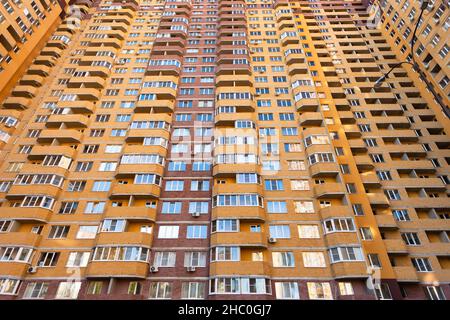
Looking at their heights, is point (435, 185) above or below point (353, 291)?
above

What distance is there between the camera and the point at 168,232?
26094 mm

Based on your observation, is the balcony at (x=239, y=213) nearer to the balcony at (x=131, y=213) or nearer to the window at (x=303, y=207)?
the window at (x=303, y=207)

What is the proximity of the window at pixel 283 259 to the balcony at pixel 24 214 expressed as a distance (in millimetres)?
24307

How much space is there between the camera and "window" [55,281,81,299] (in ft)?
74.9

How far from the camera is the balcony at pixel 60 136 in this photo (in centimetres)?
3262

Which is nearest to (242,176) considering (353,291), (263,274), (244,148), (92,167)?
(244,148)

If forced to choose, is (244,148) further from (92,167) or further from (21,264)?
(21,264)

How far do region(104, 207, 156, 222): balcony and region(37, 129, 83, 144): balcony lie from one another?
12861 millimetres

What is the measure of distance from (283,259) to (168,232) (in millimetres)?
11988

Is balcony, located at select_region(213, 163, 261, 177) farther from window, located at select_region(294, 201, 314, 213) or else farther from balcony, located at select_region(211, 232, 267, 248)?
balcony, located at select_region(211, 232, 267, 248)

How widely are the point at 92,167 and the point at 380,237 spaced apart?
33614 millimetres

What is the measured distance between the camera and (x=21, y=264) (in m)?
23.5

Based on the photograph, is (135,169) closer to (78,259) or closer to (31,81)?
(78,259)

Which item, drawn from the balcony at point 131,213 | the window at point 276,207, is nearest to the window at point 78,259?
the balcony at point 131,213
